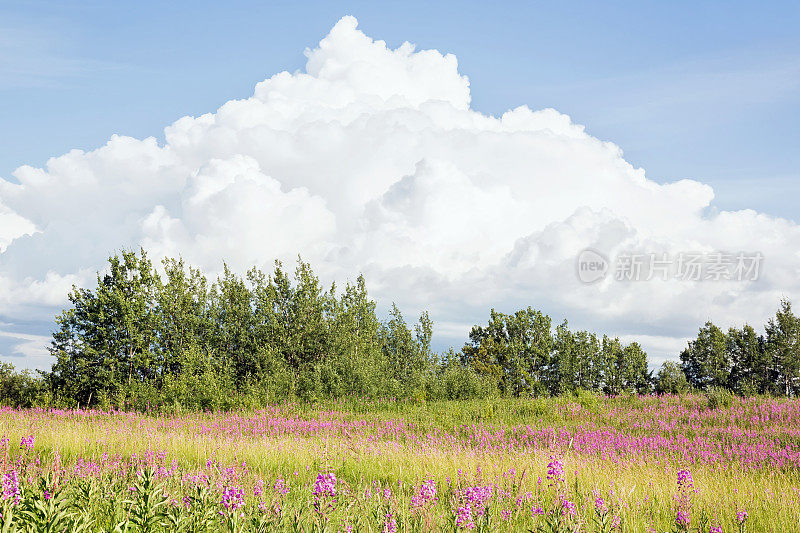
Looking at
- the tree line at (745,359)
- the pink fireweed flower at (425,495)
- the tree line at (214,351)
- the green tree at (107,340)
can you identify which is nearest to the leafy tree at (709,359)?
the tree line at (745,359)

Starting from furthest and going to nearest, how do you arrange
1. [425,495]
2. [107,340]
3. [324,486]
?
1. [107,340]
2. [425,495]
3. [324,486]

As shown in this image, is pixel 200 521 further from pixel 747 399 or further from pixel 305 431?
pixel 747 399

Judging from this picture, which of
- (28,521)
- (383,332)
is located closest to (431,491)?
(28,521)

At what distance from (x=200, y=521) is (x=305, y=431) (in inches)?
476

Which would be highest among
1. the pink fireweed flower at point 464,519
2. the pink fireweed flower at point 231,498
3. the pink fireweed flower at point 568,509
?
the pink fireweed flower at point 231,498

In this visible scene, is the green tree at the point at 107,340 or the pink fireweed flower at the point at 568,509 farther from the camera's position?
the green tree at the point at 107,340

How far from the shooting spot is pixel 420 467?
26.8 feet

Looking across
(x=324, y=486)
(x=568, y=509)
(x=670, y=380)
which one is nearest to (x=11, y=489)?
(x=324, y=486)

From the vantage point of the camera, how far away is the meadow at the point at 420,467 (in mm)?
3758

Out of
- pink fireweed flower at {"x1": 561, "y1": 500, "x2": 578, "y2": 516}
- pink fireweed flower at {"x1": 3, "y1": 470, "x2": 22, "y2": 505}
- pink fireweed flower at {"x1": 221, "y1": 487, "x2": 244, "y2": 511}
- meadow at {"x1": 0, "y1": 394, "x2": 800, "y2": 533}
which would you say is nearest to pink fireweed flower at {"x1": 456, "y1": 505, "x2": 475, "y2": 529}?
meadow at {"x1": 0, "y1": 394, "x2": 800, "y2": 533}

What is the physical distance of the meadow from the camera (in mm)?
3758

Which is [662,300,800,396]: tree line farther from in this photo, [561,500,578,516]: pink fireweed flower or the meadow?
[561,500,578,516]: pink fireweed flower

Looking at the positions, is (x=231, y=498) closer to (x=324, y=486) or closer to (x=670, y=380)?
(x=324, y=486)

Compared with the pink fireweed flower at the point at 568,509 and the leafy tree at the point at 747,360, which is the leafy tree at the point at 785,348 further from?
the pink fireweed flower at the point at 568,509
